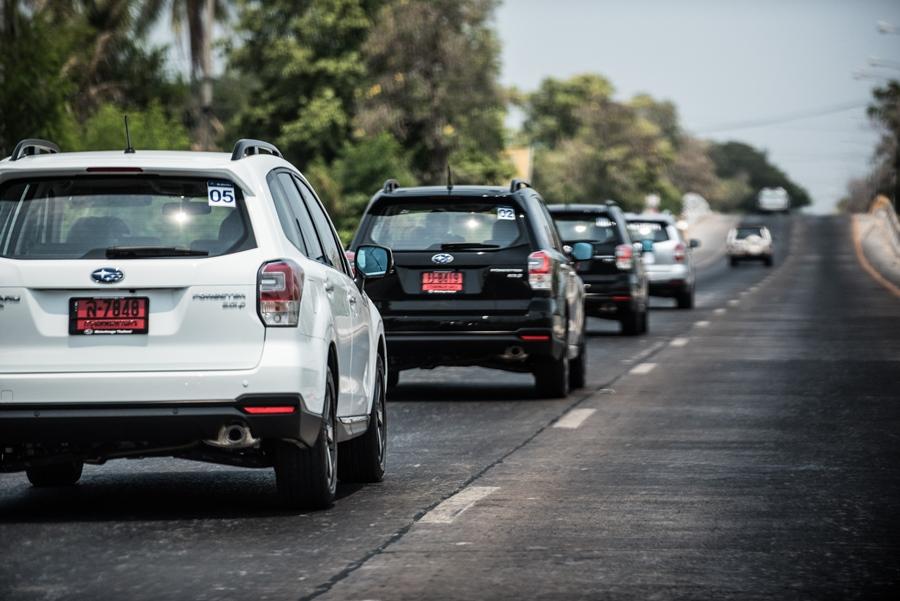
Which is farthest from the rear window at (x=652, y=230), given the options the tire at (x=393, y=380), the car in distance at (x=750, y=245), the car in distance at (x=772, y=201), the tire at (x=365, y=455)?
the car in distance at (x=772, y=201)

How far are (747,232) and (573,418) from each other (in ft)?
209

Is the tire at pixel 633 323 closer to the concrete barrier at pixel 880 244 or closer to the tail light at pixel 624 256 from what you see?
the tail light at pixel 624 256

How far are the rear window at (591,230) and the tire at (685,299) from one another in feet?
34.9

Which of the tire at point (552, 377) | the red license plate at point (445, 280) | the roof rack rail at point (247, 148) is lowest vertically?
the tire at point (552, 377)

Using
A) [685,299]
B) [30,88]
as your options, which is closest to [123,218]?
[685,299]

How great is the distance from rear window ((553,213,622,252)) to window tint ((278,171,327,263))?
1476cm

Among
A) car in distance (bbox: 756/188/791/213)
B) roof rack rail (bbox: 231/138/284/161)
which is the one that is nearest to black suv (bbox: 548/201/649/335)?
roof rack rail (bbox: 231/138/284/161)

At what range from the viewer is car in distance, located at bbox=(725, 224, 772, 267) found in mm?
75688

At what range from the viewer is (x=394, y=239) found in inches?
610

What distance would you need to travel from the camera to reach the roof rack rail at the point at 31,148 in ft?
28.7

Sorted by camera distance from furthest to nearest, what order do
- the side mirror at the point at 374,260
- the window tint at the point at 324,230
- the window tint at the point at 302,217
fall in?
the side mirror at the point at 374,260 < the window tint at the point at 324,230 < the window tint at the point at 302,217

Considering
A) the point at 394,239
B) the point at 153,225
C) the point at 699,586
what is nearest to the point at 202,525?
the point at 153,225

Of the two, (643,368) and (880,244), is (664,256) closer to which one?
(643,368)

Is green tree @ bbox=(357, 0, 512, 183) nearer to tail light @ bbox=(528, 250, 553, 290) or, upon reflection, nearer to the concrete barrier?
the concrete barrier
